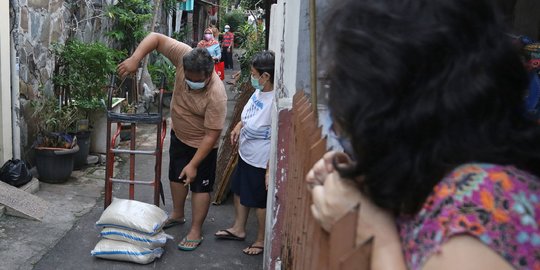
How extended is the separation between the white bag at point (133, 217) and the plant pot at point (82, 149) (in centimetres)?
260

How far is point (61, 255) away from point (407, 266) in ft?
12.7

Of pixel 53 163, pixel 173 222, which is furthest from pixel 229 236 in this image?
pixel 53 163

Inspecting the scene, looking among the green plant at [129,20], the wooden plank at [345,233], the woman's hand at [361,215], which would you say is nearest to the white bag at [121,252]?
the woman's hand at [361,215]

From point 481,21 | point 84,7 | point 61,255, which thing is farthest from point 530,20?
point 84,7

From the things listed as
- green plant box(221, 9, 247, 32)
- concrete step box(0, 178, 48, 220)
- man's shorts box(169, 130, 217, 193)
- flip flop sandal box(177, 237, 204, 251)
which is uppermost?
green plant box(221, 9, 247, 32)

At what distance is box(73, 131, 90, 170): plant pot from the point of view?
663cm

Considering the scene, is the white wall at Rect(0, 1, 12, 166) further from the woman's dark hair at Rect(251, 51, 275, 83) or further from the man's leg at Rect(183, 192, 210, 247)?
the woman's dark hair at Rect(251, 51, 275, 83)

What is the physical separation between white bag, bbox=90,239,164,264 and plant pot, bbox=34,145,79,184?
6.79 feet

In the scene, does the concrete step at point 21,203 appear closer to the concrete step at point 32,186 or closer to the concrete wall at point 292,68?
the concrete step at point 32,186

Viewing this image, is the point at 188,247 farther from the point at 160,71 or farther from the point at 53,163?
the point at 160,71

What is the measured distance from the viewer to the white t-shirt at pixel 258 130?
4355 millimetres

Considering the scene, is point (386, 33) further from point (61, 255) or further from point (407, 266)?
point (61, 255)

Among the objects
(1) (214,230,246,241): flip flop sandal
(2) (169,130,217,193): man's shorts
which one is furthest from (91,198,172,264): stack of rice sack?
(1) (214,230,246,241): flip flop sandal

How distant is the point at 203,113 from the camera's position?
444 centimetres
